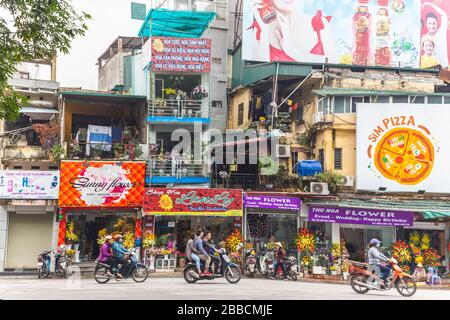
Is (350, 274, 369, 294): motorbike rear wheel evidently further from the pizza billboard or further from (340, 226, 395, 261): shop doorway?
the pizza billboard

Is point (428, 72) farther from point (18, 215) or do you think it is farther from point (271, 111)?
point (18, 215)

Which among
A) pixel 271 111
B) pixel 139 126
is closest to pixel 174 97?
pixel 139 126

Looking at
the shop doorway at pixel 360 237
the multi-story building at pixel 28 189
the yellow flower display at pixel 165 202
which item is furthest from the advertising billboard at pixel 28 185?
the shop doorway at pixel 360 237

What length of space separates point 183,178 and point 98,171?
379 centimetres

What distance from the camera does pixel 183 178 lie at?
2334 cm

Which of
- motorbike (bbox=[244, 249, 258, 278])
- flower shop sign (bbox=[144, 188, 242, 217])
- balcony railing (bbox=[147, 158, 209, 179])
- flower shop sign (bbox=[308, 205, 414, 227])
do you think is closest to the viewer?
motorbike (bbox=[244, 249, 258, 278])

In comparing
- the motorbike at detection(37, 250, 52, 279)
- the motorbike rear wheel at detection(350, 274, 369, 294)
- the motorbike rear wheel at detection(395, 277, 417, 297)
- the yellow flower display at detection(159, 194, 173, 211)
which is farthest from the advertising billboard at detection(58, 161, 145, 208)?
the motorbike rear wheel at detection(395, 277, 417, 297)

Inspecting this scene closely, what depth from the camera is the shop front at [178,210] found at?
69.6 ft

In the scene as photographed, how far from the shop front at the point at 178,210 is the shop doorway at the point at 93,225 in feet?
4.32

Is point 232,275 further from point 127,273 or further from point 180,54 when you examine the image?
point 180,54

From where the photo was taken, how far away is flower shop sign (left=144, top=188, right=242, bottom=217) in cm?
2120

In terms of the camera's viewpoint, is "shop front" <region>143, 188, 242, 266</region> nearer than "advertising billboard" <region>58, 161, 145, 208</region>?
Yes

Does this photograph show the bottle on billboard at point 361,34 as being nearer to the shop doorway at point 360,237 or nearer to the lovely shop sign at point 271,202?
the shop doorway at point 360,237

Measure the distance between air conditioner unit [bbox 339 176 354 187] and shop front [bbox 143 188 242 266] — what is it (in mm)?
4644
